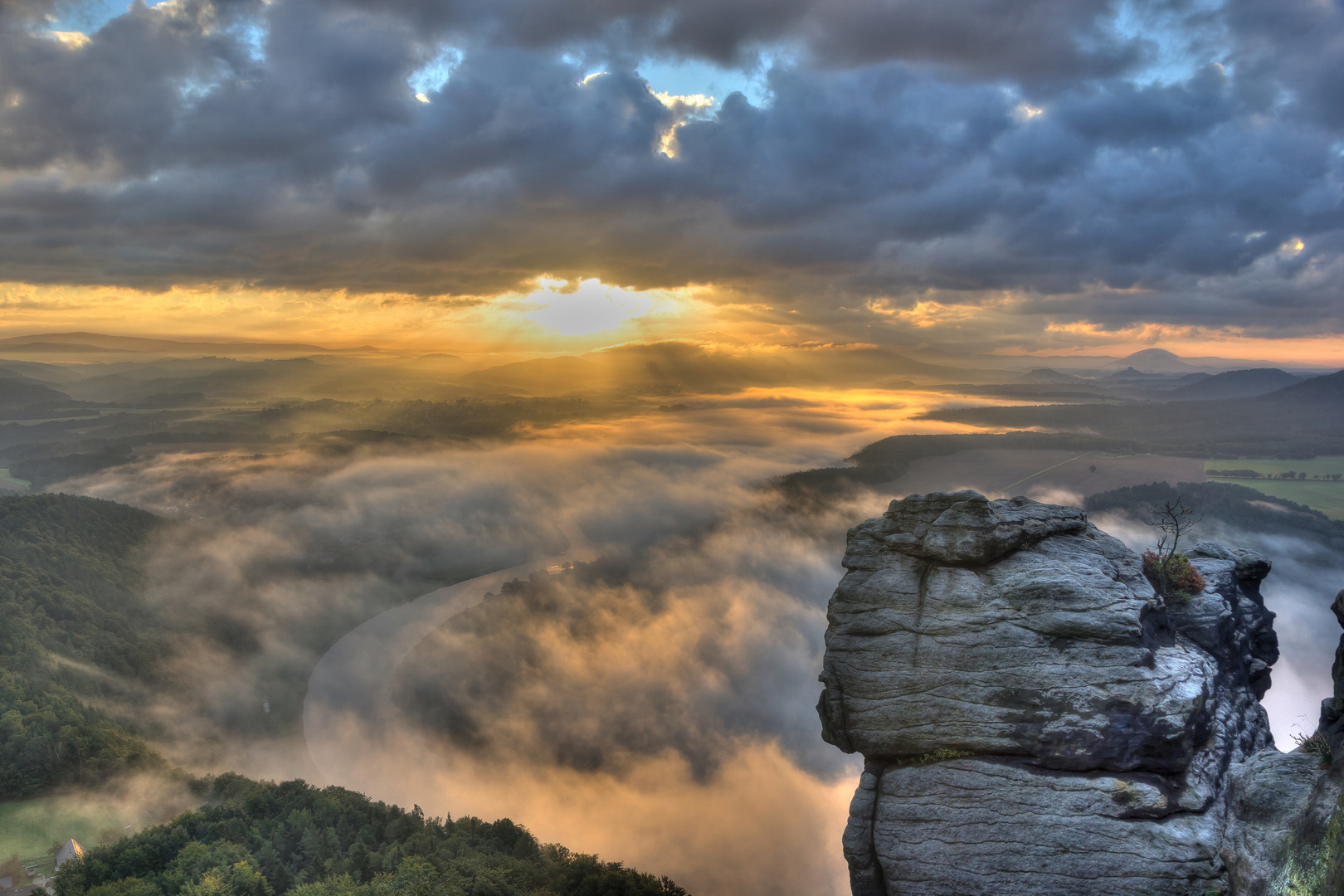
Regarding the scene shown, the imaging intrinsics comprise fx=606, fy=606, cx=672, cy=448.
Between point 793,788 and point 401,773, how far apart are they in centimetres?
7950

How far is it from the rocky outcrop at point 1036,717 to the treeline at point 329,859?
147 feet

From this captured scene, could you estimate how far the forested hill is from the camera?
10281cm

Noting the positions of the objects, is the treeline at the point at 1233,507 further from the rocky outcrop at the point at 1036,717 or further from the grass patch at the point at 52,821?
the grass patch at the point at 52,821

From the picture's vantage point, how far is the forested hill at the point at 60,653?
103m

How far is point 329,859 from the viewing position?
67.6 m

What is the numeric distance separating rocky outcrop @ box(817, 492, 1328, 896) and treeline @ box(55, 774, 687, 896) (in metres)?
44.7

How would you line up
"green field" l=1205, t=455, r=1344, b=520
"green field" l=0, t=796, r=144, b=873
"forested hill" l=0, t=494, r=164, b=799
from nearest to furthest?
"green field" l=0, t=796, r=144, b=873
"forested hill" l=0, t=494, r=164, b=799
"green field" l=1205, t=455, r=1344, b=520

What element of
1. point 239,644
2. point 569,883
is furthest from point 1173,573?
point 239,644

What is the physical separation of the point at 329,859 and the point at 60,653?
14165cm

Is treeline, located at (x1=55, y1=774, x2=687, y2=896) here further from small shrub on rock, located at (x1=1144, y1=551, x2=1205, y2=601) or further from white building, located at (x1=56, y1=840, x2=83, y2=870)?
small shrub on rock, located at (x1=1144, y1=551, x2=1205, y2=601)

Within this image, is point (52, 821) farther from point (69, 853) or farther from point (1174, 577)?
point (1174, 577)

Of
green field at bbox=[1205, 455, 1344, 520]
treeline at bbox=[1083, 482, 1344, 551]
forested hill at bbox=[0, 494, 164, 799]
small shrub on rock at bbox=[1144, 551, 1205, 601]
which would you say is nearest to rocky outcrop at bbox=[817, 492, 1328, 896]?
small shrub on rock at bbox=[1144, 551, 1205, 601]

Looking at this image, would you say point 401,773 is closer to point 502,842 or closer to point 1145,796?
point 502,842

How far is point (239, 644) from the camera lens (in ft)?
617
